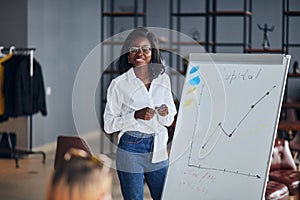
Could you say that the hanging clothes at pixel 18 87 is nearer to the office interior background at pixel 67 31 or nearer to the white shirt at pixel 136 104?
the office interior background at pixel 67 31

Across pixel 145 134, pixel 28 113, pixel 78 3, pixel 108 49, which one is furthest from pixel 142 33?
pixel 108 49

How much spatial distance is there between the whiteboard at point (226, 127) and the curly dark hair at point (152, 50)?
0.18m

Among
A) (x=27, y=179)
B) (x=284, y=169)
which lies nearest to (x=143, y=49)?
(x=284, y=169)

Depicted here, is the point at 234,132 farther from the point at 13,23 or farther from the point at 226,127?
the point at 13,23

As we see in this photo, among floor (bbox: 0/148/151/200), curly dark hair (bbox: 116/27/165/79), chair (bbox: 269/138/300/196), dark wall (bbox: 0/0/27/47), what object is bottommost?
floor (bbox: 0/148/151/200)

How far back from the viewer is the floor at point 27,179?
19.6 feet

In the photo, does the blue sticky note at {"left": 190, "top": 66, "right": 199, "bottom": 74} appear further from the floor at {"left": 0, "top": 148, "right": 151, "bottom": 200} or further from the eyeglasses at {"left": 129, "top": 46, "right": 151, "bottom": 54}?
the floor at {"left": 0, "top": 148, "right": 151, "bottom": 200}

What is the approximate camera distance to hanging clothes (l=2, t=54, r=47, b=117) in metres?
7.53

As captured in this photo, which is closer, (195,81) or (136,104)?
(136,104)

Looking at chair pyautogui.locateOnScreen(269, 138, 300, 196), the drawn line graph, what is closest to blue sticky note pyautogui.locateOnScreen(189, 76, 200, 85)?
the drawn line graph

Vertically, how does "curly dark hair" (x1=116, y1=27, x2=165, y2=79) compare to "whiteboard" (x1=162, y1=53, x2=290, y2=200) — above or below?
above

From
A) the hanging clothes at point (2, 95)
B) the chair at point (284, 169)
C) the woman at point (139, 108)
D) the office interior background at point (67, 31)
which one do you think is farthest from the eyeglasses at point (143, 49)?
the hanging clothes at point (2, 95)

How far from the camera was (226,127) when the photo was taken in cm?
274

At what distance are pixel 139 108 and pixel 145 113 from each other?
0.05 metres
